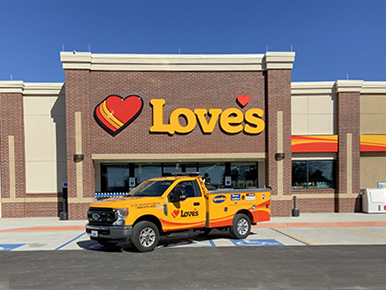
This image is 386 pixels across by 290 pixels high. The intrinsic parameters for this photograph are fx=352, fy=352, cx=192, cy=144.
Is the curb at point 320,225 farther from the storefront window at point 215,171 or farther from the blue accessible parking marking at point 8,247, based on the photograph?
the blue accessible parking marking at point 8,247

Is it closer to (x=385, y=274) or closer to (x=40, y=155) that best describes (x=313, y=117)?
(x=385, y=274)

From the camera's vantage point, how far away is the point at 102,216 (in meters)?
9.64

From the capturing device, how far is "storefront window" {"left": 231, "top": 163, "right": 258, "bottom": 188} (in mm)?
18516

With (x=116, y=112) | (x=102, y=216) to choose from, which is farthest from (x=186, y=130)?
(x=102, y=216)

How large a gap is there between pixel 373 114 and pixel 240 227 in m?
11.6

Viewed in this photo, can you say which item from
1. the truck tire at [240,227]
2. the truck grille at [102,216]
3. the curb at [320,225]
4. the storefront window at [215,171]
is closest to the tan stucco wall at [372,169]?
the curb at [320,225]

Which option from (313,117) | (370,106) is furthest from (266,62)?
(370,106)

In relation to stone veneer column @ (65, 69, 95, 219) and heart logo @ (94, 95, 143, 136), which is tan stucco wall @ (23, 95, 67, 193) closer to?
stone veneer column @ (65, 69, 95, 219)

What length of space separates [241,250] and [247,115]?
8.68m

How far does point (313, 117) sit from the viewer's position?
60.8 ft

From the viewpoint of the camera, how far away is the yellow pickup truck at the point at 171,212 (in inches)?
369

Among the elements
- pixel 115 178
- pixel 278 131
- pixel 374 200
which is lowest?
pixel 374 200

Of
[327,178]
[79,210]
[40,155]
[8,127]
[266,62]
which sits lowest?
[79,210]

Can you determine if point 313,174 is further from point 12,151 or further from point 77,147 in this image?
point 12,151
